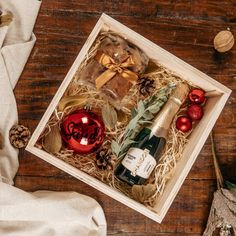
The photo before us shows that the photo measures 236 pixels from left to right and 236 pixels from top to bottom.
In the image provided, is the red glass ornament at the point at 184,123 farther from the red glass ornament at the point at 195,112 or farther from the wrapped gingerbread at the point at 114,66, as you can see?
the wrapped gingerbread at the point at 114,66

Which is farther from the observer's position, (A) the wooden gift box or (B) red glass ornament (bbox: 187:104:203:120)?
(B) red glass ornament (bbox: 187:104:203:120)

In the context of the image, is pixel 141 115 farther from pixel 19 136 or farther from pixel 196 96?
pixel 19 136

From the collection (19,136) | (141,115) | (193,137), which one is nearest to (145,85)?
(141,115)

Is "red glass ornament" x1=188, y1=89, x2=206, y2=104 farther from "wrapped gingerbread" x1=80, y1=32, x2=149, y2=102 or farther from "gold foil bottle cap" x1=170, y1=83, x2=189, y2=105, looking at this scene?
"wrapped gingerbread" x1=80, y1=32, x2=149, y2=102

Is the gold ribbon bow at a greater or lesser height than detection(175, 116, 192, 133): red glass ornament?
greater

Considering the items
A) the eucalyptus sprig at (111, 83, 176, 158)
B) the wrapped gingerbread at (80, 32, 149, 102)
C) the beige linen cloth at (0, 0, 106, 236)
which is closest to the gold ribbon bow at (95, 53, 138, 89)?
the wrapped gingerbread at (80, 32, 149, 102)

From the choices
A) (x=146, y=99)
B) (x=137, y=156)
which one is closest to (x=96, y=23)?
(x=146, y=99)
